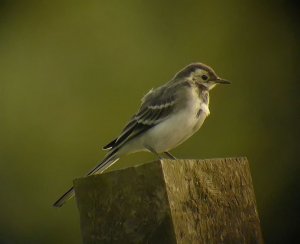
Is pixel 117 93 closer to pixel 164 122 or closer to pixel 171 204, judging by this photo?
pixel 164 122

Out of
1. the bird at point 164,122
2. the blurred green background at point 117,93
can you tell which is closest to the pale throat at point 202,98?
the bird at point 164,122

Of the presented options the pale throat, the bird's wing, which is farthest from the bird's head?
the bird's wing

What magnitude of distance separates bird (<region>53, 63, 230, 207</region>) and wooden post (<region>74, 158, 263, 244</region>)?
2.69 meters

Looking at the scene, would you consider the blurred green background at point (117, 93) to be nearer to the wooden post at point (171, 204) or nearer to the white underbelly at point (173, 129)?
the white underbelly at point (173, 129)

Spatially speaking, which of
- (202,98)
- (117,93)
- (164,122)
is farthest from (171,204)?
(117,93)

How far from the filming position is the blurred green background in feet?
46.1

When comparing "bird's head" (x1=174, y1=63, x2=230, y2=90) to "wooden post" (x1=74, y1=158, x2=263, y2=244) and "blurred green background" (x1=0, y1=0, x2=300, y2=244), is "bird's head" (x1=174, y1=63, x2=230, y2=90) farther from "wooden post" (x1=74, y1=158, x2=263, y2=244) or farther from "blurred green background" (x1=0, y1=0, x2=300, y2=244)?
"blurred green background" (x1=0, y1=0, x2=300, y2=244)

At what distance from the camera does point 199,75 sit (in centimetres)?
873

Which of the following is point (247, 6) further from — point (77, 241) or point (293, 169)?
point (77, 241)

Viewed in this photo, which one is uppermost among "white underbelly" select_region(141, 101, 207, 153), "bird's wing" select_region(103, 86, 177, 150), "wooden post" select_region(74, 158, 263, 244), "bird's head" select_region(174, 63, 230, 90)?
"bird's head" select_region(174, 63, 230, 90)

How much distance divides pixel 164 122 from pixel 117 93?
19.2 feet

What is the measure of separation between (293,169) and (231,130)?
4.24ft

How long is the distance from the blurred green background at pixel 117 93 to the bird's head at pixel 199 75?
183 inches

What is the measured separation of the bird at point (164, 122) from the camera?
8234 mm
